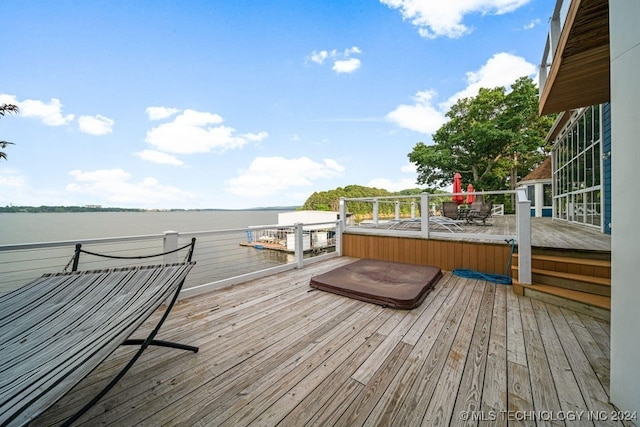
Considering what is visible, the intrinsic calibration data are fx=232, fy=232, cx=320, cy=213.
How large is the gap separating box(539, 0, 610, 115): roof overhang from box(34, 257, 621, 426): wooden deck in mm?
2894

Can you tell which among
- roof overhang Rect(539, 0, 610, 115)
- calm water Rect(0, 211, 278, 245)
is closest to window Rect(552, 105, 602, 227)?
roof overhang Rect(539, 0, 610, 115)

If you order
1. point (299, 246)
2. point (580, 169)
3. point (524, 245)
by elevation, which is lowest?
point (299, 246)

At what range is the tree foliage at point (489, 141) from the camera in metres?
13.7

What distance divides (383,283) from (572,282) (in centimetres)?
220

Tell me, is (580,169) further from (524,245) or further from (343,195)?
(343,195)

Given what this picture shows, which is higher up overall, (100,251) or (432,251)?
(432,251)

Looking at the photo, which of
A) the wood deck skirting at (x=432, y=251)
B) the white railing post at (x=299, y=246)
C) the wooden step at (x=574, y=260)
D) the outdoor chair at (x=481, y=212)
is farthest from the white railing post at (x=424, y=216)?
the outdoor chair at (x=481, y=212)

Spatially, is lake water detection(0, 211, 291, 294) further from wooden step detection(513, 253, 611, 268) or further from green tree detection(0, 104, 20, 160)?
wooden step detection(513, 253, 611, 268)

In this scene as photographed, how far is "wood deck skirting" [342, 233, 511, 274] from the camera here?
381 cm

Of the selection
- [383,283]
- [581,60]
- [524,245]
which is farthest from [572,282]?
[581,60]

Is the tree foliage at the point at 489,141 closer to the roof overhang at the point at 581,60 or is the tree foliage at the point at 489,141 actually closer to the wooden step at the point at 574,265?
the roof overhang at the point at 581,60

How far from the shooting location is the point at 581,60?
2791mm

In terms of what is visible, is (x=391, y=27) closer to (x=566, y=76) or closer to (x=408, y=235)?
(x=566, y=76)

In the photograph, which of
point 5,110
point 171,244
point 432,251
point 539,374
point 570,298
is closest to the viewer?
point 539,374
